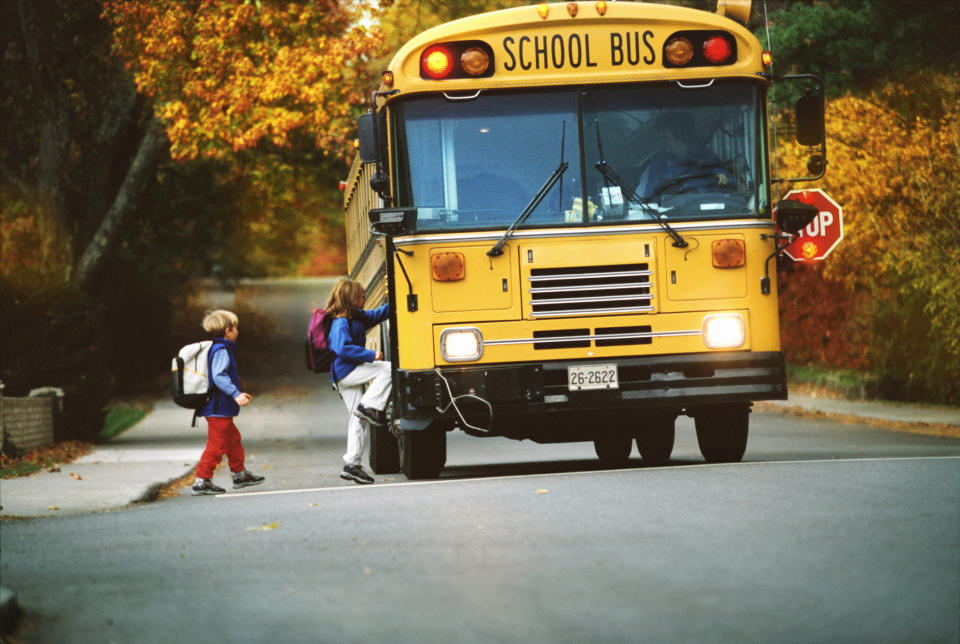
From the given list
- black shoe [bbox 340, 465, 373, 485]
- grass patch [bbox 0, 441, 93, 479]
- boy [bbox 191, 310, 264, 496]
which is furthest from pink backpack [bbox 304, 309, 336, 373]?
grass patch [bbox 0, 441, 93, 479]

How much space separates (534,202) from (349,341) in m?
2.23

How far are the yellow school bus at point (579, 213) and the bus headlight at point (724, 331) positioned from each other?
12 millimetres

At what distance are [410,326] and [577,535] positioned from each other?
3188 mm

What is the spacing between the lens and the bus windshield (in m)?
10.4

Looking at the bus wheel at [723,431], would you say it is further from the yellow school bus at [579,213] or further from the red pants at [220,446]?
the red pants at [220,446]

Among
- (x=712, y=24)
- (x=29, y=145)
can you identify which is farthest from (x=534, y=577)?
(x=29, y=145)

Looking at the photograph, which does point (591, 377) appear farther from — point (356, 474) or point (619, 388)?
point (356, 474)

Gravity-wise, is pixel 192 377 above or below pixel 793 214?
below

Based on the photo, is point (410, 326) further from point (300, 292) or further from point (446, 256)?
point (300, 292)

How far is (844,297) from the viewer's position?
1082 inches

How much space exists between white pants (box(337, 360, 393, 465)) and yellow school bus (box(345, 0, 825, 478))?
97cm

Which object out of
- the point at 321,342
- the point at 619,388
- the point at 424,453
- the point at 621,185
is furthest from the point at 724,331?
the point at 321,342

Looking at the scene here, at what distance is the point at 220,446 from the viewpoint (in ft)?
38.8

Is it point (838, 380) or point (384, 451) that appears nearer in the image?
point (384, 451)
